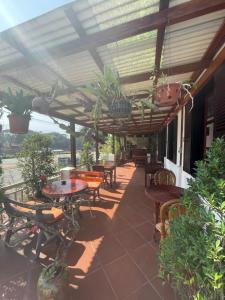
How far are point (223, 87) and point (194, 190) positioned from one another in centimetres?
126

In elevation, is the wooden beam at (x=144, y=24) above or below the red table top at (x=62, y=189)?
above

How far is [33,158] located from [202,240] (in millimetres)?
3503

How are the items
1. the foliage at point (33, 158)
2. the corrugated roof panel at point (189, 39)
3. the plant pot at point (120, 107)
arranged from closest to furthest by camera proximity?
the corrugated roof panel at point (189, 39) → the plant pot at point (120, 107) → the foliage at point (33, 158)

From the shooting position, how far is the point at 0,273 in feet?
6.40

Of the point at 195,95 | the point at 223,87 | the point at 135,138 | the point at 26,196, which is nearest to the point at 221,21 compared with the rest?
the point at 223,87

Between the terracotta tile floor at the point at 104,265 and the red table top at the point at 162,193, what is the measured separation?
679 millimetres

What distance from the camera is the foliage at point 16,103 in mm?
1829

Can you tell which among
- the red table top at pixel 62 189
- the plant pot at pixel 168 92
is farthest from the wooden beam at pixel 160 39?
the red table top at pixel 62 189

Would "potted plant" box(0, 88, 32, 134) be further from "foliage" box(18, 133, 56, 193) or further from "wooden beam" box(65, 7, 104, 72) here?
"foliage" box(18, 133, 56, 193)

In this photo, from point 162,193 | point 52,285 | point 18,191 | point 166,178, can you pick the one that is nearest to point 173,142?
point 166,178

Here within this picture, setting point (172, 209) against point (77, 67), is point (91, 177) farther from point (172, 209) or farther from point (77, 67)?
point (172, 209)

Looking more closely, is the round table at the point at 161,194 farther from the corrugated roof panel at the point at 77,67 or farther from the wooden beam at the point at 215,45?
the corrugated roof panel at the point at 77,67

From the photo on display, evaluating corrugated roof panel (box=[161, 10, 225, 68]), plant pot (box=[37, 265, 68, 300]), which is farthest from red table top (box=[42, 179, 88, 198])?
corrugated roof panel (box=[161, 10, 225, 68])

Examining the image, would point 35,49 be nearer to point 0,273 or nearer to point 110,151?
point 0,273
